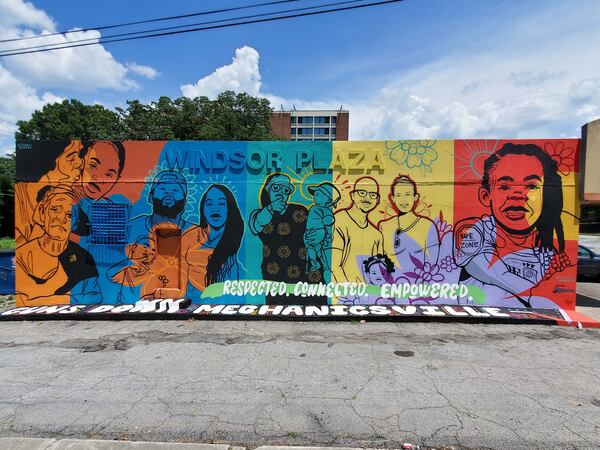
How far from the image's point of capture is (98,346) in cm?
630

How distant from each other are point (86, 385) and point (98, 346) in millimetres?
1690

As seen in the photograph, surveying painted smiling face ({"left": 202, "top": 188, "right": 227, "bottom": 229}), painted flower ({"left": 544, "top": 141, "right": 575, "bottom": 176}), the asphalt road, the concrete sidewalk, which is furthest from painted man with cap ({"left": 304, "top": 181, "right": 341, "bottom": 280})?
the concrete sidewalk

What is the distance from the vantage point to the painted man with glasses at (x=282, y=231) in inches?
337

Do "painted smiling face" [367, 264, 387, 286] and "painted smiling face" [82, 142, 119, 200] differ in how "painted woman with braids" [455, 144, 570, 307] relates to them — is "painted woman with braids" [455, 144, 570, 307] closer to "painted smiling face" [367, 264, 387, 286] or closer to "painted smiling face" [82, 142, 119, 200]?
"painted smiling face" [367, 264, 387, 286]

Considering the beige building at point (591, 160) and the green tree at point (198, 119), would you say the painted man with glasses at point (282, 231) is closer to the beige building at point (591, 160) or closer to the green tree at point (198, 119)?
the beige building at point (591, 160)

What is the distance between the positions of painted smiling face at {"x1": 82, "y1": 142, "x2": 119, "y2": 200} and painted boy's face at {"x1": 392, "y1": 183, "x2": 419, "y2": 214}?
6.58 m

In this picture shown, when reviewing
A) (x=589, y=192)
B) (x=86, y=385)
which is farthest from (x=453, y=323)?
(x=86, y=385)

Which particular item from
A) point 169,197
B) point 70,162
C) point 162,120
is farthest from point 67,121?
point 169,197

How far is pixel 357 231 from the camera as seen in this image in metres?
8.52

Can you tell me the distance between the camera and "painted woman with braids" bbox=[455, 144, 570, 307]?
8.25m

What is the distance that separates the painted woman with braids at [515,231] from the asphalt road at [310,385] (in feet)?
4.43

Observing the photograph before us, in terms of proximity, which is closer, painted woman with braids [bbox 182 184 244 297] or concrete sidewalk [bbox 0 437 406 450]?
concrete sidewalk [bbox 0 437 406 450]

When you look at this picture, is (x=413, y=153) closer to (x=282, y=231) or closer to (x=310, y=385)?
(x=282, y=231)

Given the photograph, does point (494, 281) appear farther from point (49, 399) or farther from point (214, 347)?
point (49, 399)
